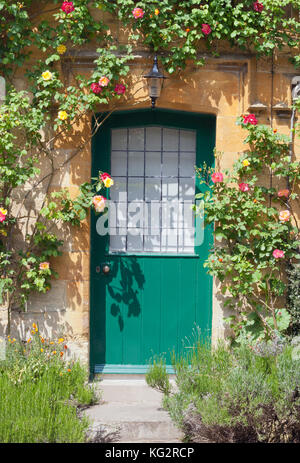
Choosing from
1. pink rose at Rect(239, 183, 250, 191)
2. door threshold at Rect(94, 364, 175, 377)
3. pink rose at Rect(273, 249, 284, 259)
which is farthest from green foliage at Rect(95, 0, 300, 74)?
door threshold at Rect(94, 364, 175, 377)

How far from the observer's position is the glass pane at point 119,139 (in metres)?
4.96

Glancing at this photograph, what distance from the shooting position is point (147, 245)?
16.4 feet

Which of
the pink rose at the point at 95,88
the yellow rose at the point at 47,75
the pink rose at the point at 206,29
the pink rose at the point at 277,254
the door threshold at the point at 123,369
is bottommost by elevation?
the door threshold at the point at 123,369

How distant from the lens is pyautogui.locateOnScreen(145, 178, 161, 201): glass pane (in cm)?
497

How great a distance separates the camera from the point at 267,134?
4531 mm

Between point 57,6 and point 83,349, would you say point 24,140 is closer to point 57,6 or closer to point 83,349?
point 57,6

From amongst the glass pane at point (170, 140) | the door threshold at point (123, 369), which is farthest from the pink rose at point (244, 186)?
the door threshold at point (123, 369)

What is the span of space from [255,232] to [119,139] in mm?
1593

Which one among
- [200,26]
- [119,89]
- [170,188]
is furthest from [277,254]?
[200,26]

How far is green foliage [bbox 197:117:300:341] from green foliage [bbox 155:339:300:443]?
962 mm

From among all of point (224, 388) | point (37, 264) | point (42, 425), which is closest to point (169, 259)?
point (37, 264)

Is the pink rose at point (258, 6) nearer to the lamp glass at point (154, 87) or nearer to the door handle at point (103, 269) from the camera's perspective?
the lamp glass at point (154, 87)

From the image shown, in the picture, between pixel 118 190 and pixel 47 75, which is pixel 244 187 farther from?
pixel 47 75

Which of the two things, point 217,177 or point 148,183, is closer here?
point 217,177
